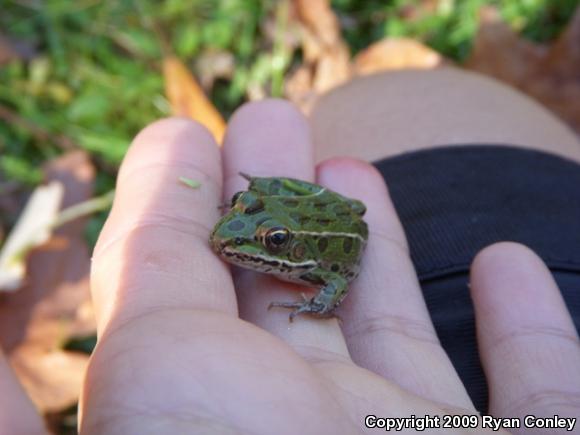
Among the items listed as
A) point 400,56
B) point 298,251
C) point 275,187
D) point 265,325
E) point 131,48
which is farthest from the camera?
point 131,48

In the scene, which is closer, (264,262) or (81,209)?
(264,262)

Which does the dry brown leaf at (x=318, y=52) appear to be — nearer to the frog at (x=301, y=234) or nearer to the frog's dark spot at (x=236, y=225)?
the frog at (x=301, y=234)

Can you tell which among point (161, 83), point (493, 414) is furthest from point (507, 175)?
point (161, 83)

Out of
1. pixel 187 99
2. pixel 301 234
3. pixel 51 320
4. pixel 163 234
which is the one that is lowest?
pixel 51 320

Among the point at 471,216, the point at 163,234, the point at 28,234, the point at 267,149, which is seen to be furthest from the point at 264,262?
the point at 28,234

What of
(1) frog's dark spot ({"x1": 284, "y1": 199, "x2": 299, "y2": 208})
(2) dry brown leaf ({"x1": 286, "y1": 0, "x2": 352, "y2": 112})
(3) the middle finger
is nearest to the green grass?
(2) dry brown leaf ({"x1": 286, "y1": 0, "x2": 352, "y2": 112})

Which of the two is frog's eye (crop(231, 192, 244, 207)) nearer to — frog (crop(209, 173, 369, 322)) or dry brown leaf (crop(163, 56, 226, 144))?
frog (crop(209, 173, 369, 322))

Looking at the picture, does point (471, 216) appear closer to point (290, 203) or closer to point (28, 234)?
point (290, 203)
